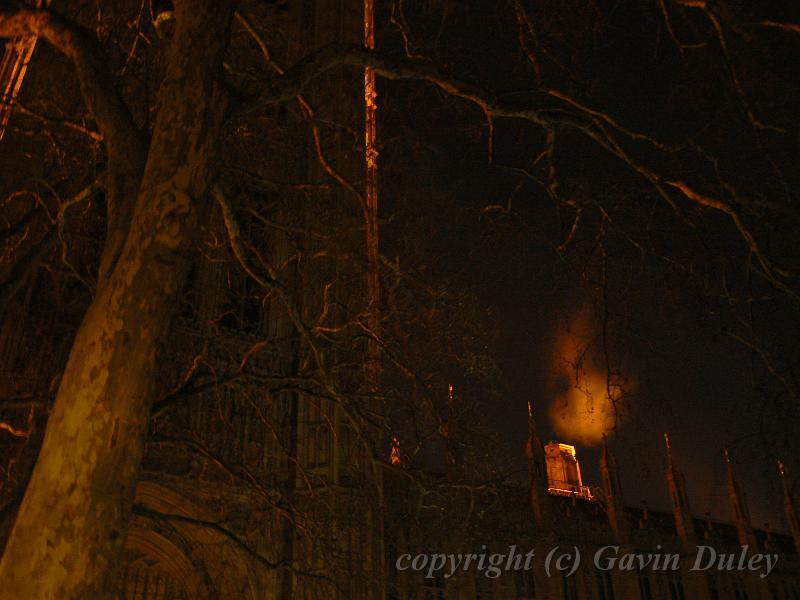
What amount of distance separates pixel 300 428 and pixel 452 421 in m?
6.32

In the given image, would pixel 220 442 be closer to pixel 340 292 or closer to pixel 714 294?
pixel 340 292

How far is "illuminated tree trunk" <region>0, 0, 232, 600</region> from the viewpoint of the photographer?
3545 millimetres

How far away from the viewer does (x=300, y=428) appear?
1316cm

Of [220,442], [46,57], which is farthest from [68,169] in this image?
[220,442]

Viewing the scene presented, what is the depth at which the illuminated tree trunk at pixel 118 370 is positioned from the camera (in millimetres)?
3545

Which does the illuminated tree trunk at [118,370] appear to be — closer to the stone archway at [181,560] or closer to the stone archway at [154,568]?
the stone archway at [181,560]

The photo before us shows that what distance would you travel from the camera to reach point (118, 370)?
3951mm

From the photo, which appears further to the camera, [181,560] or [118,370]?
[181,560]

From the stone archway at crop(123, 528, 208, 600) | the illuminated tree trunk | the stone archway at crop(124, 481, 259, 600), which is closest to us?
the illuminated tree trunk

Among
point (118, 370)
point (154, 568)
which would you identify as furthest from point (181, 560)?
point (118, 370)

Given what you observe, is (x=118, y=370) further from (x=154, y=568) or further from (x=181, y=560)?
(x=154, y=568)

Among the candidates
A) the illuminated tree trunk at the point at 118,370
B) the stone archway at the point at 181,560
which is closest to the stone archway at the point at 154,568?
the stone archway at the point at 181,560

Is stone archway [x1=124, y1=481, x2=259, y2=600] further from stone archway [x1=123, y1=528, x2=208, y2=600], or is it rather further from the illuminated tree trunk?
the illuminated tree trunk

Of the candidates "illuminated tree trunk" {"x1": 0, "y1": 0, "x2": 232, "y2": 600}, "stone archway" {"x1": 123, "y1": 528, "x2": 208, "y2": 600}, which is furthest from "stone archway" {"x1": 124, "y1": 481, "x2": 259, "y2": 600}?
"illuminated tree trunk" {"x1": 0, "y1": 0, "x2": 232, "y2": 600}
